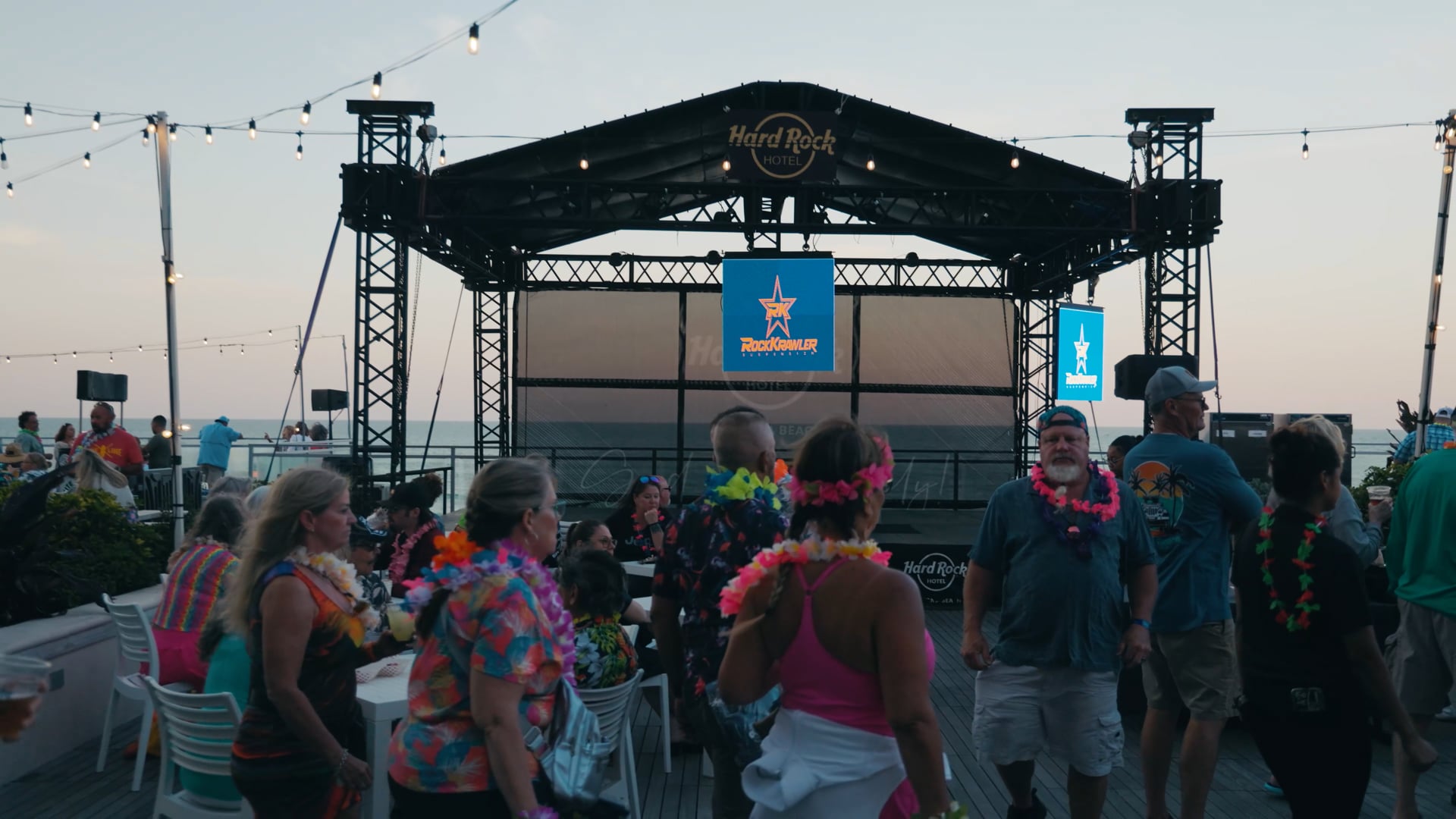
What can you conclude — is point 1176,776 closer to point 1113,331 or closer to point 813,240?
point 813,240

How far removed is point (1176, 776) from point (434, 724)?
367cm

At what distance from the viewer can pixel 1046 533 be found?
2943 millimetres

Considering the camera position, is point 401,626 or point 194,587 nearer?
point 401,626

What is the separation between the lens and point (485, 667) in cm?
169

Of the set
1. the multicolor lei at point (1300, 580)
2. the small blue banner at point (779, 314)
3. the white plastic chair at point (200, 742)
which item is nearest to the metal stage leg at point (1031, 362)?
the small blue banner at point (779, 314)

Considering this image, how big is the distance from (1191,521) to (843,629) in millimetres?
2172

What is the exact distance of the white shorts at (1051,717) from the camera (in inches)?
112

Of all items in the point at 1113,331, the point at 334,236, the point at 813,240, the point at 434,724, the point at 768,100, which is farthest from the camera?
the point at 1113,331

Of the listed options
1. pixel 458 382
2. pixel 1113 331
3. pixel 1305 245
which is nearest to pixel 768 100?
pixel 458 382

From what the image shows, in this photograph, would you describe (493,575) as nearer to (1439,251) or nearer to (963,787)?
(963,787)

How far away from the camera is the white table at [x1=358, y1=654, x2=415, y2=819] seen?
3.07m

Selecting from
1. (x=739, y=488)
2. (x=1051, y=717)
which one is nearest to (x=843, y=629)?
(x=739, y=488)

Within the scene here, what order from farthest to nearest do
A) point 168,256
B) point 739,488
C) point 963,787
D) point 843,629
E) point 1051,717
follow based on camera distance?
point 168,256 → point 963,787 → point 1051,717 → point 739,488 → point 843,629

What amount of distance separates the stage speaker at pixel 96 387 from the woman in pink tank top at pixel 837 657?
12.7 metres
